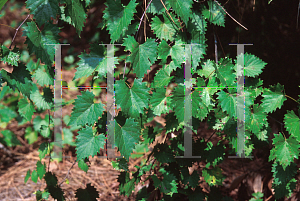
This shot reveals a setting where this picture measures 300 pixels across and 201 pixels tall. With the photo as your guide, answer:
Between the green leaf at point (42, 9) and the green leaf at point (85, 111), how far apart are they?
0.26 meters

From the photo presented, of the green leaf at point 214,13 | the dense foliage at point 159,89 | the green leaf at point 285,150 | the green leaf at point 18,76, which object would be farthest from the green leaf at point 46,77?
the green leaf at point 285,150

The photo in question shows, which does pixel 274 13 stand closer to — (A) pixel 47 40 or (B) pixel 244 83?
(B) pixel 244 83

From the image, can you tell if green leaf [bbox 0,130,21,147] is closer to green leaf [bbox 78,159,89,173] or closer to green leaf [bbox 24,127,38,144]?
green leaf [bbox 24,127,38,144]

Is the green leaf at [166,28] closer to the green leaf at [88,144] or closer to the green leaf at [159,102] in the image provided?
the green leaf at [159,102]

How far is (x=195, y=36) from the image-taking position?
918 millimetres

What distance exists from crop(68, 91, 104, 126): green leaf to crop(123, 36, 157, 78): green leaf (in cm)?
16

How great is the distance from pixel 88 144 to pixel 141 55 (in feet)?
1.06

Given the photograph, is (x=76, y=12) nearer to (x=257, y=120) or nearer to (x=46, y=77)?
(x=46, y=77)

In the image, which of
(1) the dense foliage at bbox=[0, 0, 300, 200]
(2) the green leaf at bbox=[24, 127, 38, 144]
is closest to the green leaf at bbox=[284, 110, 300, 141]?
(1) the dense foliage at bbox=[0, 0, 300, 200]

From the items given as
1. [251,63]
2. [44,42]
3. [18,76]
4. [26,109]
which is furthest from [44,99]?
[251,63]

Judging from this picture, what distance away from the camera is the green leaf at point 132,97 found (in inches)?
29.4

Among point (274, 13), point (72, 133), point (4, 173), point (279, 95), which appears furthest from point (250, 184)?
point (4, 173)

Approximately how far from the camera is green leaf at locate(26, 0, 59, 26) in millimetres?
750

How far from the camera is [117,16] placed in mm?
805
